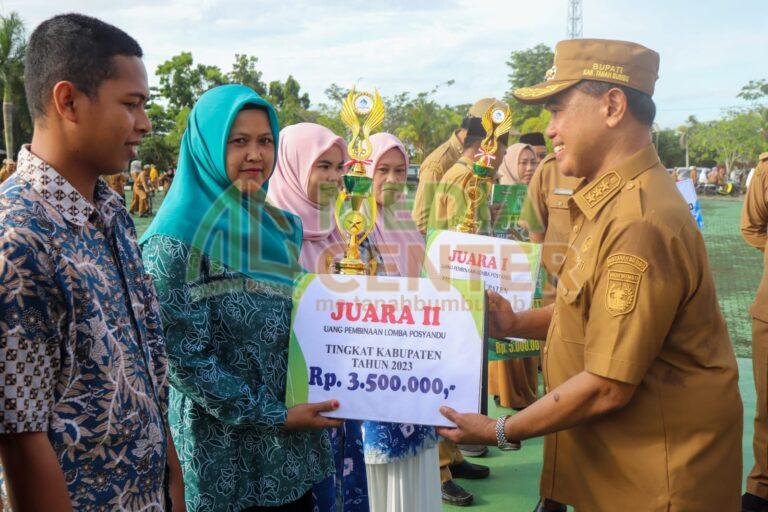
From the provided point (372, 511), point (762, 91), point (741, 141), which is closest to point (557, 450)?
point (372, 511)

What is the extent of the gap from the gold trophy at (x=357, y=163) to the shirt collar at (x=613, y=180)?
2.57 ft

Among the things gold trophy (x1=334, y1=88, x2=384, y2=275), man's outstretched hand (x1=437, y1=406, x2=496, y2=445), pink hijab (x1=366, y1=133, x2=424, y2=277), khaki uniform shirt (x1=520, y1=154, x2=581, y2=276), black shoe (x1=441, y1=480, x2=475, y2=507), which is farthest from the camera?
khaki uniform shirt (x1=520, y1=154, x2=581, y2=276)

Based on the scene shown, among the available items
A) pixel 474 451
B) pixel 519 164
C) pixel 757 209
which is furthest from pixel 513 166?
pixel 474 451

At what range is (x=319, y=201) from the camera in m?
3.24

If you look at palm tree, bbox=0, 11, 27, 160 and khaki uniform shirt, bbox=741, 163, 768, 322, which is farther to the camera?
palm tree, bbox=0, 11, 27, 160

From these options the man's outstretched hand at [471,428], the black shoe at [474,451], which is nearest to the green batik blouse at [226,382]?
the man's outstretched hand at [471,428]

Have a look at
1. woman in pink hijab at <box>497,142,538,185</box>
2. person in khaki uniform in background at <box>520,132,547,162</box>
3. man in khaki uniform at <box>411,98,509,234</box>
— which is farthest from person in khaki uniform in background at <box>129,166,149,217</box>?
man in khaki uniform at <box>411,98,509,234</box>

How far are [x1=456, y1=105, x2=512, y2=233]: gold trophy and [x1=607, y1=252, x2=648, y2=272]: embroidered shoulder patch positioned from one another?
1718 mm

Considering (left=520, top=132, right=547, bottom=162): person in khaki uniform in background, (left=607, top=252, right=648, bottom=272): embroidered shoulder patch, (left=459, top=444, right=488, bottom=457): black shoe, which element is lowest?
(left=459, top=444, right=488, bottom=457): black shoe

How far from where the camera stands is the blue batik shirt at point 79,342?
51.7 inches

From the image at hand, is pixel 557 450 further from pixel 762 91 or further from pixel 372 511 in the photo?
pixel 762 91

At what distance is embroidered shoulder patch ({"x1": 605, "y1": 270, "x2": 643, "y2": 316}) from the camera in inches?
74.7

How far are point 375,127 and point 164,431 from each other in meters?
1.41

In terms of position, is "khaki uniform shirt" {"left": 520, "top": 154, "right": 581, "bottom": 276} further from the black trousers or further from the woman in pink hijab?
Answer: the black trousers
